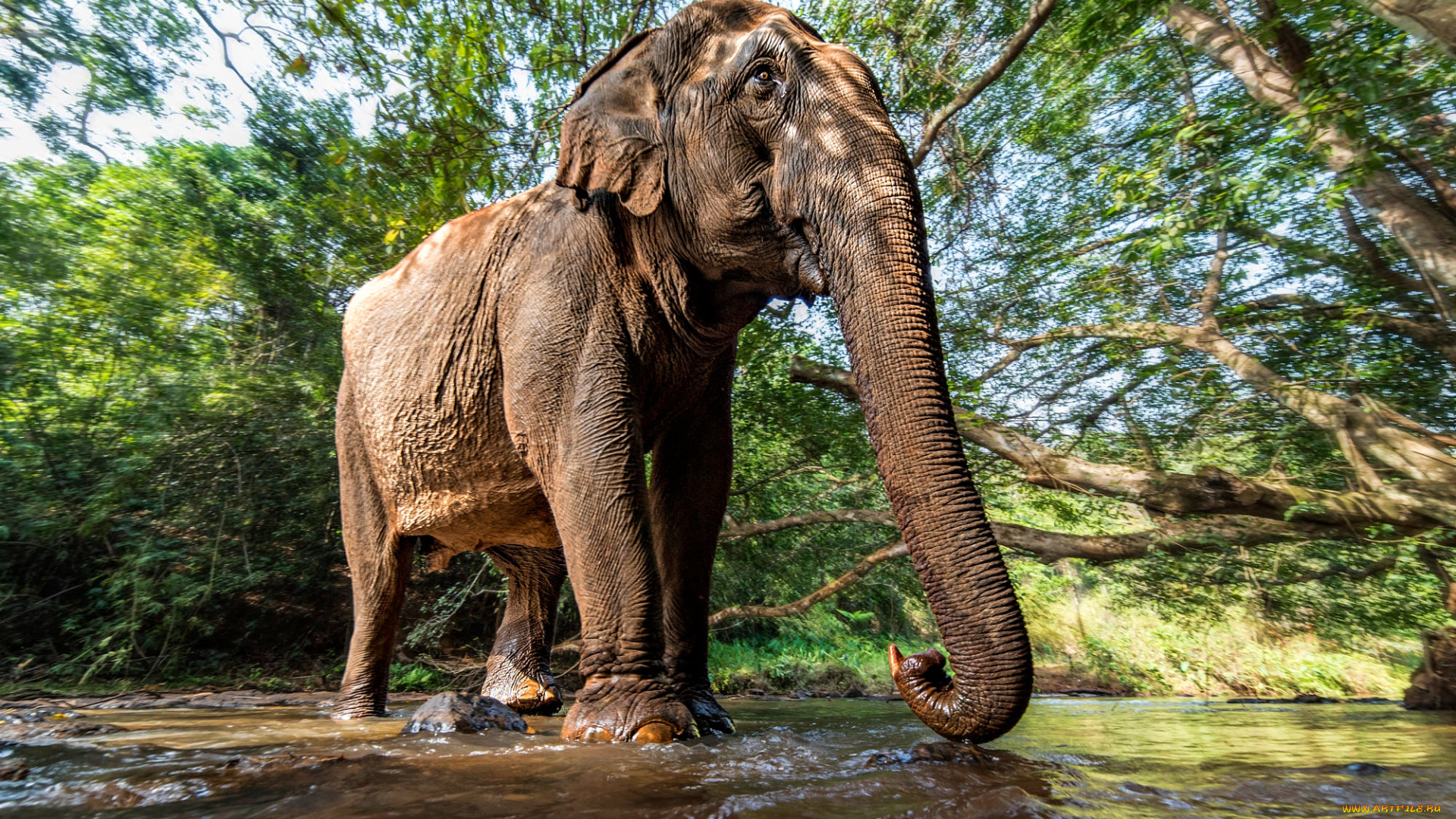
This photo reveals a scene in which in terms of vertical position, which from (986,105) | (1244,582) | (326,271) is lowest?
(1244,582)

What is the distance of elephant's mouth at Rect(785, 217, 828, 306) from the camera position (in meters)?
2.64

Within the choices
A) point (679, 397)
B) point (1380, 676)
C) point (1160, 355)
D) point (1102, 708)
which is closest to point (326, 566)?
point (679, 397)

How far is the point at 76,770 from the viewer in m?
1.90

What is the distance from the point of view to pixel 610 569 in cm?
279

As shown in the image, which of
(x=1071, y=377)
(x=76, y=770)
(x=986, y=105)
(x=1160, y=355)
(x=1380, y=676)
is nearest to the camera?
(x=76, y=770)

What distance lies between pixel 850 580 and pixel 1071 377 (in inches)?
101

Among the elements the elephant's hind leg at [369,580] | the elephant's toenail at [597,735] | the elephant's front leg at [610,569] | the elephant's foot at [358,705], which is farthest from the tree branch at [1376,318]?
the elephant's foot at [358,705]

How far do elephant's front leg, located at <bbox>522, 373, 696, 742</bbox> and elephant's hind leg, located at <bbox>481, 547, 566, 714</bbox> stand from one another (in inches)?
65.4

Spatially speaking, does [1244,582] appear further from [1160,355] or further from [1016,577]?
[1016,577]

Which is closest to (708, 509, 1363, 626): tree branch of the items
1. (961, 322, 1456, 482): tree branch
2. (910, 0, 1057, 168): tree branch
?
(961, 322, 1456, 482): tree branch

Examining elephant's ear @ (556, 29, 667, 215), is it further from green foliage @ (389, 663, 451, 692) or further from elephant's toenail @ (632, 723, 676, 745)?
green foliage @ (389, 663, 451, 692)

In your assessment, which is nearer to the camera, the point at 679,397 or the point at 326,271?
the point at 679,397

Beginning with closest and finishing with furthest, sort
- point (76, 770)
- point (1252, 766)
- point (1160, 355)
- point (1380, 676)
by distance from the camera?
point (76, 770)
point (1252, 766)
point (1160, 355)
point (1380, 676)

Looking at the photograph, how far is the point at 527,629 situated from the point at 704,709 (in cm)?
A: 167
